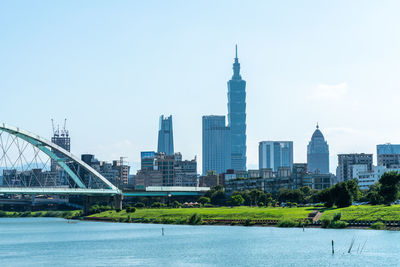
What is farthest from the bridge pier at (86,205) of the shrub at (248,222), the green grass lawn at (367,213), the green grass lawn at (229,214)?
the green grass lawn at (367,213)

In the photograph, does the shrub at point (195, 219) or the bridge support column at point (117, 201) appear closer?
the shrub at point (195, 219)

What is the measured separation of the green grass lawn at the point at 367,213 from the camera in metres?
106

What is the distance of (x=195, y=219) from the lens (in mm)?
141000

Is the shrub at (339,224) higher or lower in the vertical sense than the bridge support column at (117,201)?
lower

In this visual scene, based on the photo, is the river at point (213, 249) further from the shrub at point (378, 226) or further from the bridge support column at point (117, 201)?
the bridge support column at point (117, 201)

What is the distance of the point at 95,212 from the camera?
19175cm

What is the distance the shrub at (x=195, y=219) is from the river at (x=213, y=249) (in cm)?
2804

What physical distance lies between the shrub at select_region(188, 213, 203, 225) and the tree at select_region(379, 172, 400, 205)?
36.5m

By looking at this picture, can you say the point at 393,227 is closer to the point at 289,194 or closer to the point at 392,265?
the point at 392,265

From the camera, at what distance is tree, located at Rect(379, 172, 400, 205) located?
399 feet

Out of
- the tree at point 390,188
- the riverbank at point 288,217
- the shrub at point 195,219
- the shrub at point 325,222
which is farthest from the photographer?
the shrub at point 195,219

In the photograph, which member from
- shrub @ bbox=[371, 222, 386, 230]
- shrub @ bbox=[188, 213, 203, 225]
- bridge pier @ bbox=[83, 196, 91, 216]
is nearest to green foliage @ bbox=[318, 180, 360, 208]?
shrub @ bbox=[371, 222, 386, 230]

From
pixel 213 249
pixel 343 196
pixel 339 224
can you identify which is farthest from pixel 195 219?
pixel 213 249

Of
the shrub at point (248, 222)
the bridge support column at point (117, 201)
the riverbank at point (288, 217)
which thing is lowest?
the shrub at point (248, 222)
